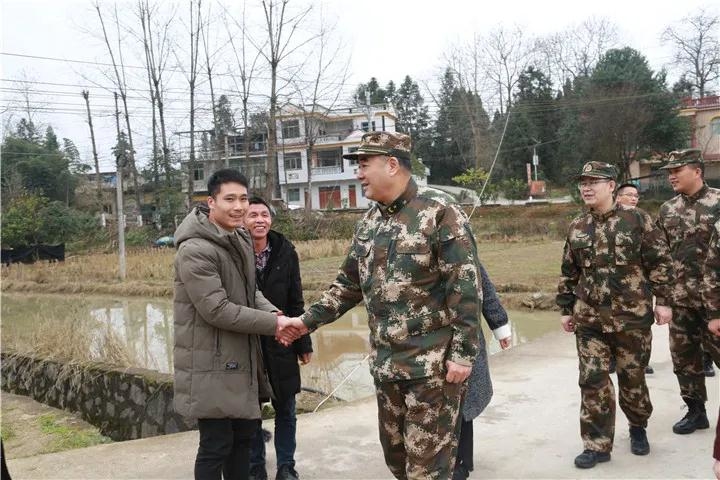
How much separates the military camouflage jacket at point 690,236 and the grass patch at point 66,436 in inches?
189

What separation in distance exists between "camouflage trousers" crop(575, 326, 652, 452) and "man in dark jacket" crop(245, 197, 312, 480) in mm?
1608

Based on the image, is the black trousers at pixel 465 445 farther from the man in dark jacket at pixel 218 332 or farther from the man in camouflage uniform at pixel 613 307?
the man in dark jacket at pixel 218 332

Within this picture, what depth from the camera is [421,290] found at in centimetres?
256

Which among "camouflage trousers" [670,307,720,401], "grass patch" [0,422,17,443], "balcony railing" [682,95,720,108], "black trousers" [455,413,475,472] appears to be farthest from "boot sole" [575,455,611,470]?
"balcony railing" [682,95,720,108]

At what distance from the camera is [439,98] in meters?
51.1

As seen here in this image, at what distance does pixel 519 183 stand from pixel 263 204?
98.3 feet

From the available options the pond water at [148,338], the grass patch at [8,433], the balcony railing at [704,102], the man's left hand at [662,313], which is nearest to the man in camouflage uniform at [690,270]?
the man's left hand at [662,313]

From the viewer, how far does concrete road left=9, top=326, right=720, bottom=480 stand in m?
3.51

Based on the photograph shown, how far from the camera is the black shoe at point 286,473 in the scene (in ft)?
11.2

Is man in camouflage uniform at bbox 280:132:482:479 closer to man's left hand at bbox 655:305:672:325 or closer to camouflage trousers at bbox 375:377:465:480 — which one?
camouflage trousers at bbox 375:377:465:480

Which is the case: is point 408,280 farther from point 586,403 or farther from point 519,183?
point 519,183

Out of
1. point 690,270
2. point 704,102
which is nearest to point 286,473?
point 690,270

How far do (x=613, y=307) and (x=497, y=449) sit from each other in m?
1.13

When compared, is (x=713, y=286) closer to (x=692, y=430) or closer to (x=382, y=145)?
(x=692, y=430)
